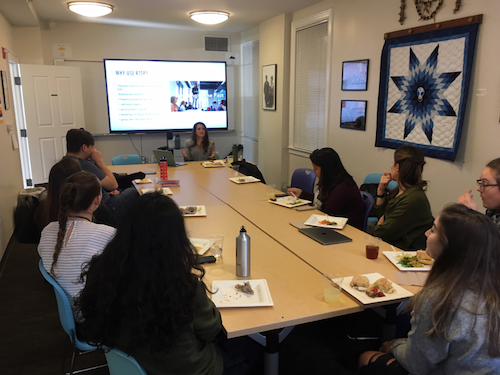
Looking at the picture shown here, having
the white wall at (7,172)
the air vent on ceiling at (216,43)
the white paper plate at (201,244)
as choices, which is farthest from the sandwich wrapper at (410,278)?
the air vent on ceiling at (216,43)

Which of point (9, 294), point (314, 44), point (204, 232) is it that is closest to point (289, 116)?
point (314, 44)

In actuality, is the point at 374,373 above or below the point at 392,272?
below

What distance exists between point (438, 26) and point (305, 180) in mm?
1798

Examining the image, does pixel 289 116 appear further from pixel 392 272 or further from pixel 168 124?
pixel 392 272

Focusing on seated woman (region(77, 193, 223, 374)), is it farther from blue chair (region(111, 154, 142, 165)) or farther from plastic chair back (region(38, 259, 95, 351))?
blue chair (region(111, 154, 142, 165))

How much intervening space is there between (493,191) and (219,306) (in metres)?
1.51

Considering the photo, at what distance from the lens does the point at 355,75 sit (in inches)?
174

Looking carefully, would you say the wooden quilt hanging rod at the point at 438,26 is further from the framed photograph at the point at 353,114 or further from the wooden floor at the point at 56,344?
the wooden floor at the point at 56,344

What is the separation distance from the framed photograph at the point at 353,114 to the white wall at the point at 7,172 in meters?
3.90

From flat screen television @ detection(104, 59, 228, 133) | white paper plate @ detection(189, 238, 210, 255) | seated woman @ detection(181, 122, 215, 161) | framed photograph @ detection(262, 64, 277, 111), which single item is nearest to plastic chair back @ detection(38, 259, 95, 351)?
white paper plate @ detection(189, 238, 210, 255)

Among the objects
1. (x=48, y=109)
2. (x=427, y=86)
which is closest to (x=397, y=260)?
(x=427, y=86)

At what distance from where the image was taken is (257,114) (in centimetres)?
696

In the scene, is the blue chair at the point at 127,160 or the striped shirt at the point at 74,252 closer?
the striped shirt at the point at 74,252

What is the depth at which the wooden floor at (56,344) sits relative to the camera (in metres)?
2.21
